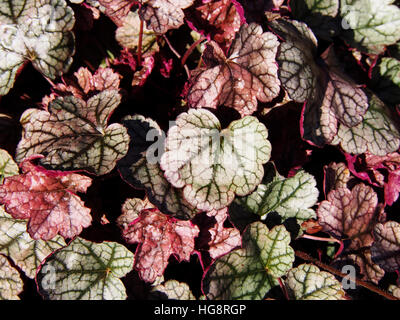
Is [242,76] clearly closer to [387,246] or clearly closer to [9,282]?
[387,246]

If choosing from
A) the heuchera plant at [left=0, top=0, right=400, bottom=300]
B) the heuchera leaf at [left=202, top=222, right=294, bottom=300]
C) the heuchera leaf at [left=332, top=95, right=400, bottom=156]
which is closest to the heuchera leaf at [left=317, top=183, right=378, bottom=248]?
the heuchera plant at [left=0, top=0, right=400, bottom=300]

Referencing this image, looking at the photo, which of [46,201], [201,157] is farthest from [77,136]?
[201,157]

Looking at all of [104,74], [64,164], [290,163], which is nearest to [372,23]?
[290,163]

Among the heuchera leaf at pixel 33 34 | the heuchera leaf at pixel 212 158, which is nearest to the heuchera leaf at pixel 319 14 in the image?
the heuchera leaf at pixel 212 158

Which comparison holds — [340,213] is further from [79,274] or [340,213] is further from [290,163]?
[79,274]

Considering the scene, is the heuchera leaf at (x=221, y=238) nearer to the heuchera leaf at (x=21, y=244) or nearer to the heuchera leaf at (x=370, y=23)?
the heuchera leaf at (x=21, y=244)

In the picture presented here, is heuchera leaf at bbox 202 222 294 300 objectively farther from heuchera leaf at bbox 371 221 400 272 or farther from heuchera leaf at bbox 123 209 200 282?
heuchera leaf at bbox 371 221 400 272
